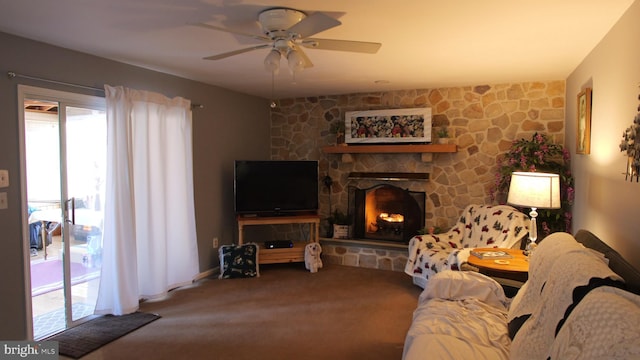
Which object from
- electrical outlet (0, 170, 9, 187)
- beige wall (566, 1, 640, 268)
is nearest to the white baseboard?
electrical outlet (0, 170, 9, 187)

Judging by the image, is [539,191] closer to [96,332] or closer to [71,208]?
[96,332]

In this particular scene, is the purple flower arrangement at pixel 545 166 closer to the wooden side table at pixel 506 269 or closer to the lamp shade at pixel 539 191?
the lamp shade at pixel 539 191

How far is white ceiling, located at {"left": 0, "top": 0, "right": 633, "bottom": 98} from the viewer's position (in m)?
2.23

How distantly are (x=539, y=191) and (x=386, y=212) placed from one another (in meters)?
2.37

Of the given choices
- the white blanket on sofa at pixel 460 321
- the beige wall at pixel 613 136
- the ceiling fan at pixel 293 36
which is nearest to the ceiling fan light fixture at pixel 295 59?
the ceiling fan at pixel 293 36

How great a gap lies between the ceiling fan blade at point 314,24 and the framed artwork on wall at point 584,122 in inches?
80.5

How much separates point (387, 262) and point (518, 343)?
3.15 m

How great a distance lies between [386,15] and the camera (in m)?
2.36

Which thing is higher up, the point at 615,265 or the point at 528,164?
the point at 528,164

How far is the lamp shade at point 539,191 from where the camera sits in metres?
3.01

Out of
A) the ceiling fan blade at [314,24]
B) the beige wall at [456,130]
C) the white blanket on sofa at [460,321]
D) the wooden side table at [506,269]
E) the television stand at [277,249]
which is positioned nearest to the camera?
the white blanket on sofa at [460,321]

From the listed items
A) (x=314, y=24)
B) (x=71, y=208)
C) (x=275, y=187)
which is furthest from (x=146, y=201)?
(x=314, y=24)

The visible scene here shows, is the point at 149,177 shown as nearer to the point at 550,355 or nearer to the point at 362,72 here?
the point at 362,72

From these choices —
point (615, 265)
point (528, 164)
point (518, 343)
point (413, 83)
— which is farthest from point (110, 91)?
point (528, 164)
